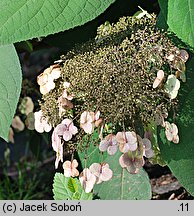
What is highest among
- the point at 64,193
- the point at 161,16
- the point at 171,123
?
the point at 161,16

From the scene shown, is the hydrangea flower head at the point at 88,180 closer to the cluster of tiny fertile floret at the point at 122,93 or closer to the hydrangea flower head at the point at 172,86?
the cluster of tiny fertile floret at the point at 122,93

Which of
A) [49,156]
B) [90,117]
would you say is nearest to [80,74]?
[90,117]

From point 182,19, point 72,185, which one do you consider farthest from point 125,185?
point 182,19

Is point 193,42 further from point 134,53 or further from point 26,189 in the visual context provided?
point 26,189

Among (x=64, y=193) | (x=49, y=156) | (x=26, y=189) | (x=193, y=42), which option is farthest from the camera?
(x=49, y=156)

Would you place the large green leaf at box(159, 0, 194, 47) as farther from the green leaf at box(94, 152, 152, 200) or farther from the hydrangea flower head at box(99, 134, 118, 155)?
the green leaf at box(94, 152, 152, 200)

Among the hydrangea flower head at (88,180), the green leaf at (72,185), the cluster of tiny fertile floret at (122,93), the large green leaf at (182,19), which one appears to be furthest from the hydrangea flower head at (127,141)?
the green leaf at (72,185)

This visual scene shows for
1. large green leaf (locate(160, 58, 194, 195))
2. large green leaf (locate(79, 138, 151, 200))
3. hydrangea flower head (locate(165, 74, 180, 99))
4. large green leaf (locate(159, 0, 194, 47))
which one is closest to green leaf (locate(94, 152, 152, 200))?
large green leaf (locate(79, 138, 151, 200))

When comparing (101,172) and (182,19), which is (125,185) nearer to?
(101,172)
